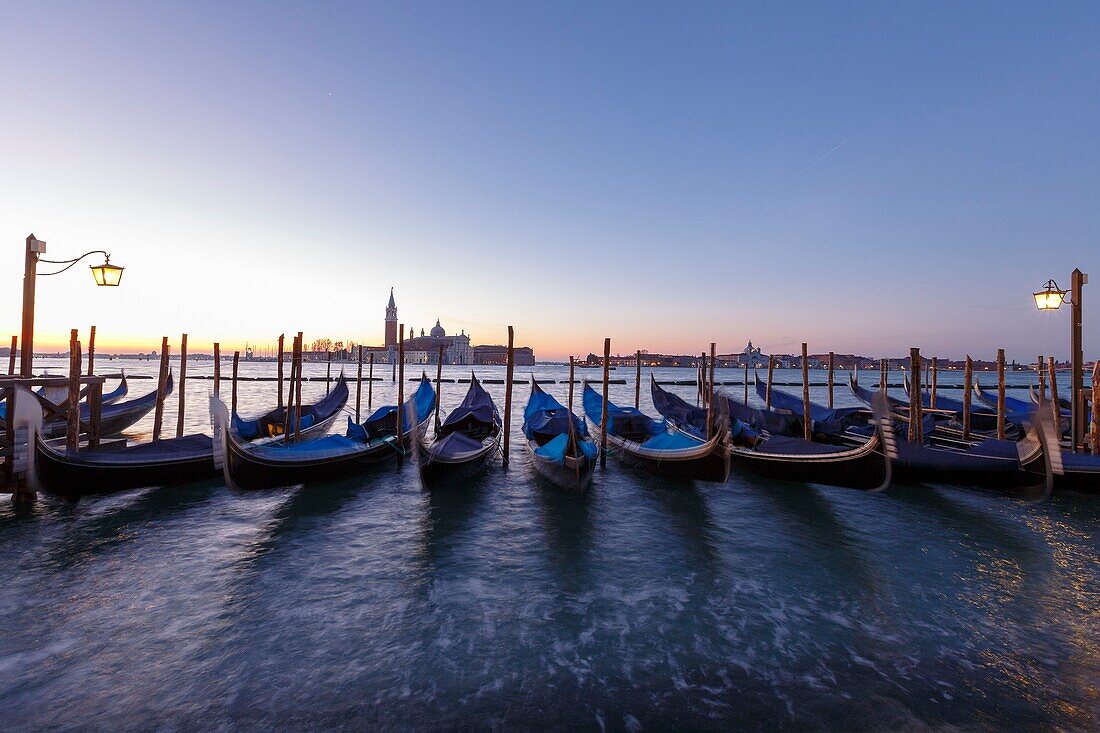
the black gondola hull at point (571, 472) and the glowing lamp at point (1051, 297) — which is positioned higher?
the glowing lamp at point (1051, 297)

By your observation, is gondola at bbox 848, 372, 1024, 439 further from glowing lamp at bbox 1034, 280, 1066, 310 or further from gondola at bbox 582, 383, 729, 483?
gondola at bbox 582, 383, 729, 483

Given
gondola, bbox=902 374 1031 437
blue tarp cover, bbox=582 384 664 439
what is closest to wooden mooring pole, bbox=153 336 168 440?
blue tarp cover, bbox=582 384 664 439

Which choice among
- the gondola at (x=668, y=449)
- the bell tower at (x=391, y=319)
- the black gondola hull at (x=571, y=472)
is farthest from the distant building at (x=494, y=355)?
the black gondola hull at (x=571, y=472)

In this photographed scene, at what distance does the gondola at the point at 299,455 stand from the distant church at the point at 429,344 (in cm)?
12162

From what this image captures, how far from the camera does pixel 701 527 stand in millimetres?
6375

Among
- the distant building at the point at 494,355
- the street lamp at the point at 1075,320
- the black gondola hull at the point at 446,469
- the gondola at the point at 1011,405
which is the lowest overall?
the black gondola hull at the point at 446,469

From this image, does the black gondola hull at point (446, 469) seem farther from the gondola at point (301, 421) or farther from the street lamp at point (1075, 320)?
the street lamp at point (1075, 320)

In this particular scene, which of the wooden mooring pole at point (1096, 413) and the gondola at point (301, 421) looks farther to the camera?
the gondola at point (301, 421)

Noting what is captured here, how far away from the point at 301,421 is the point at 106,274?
6.48m

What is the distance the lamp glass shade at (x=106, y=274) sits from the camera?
5.89 m

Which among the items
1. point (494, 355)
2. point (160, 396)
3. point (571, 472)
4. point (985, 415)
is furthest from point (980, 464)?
Result: point (494, 355)

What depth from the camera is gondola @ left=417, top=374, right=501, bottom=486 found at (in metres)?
7.40

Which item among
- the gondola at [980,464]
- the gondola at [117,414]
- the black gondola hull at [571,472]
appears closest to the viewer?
the gondola at [980,464]

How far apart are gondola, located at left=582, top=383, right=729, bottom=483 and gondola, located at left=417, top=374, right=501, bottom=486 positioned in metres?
2.77
